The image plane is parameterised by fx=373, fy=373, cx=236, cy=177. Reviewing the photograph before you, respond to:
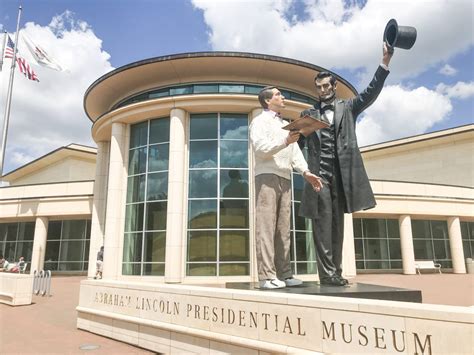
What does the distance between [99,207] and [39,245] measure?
5.80m

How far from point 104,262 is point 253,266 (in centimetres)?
759

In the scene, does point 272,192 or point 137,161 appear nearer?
point 272,192

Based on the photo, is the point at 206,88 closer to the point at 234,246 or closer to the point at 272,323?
the point at 234,246

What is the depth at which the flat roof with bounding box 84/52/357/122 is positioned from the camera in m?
18.0

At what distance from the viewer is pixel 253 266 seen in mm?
16781

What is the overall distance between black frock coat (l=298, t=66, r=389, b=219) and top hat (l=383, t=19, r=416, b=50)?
373 millimetres

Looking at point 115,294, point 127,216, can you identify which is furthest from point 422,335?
point 127,216

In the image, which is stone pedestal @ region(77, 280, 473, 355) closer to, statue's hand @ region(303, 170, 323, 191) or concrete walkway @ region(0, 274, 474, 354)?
concrete walkway @ region(0, 274, 474, 354)

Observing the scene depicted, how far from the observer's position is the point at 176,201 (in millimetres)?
17234

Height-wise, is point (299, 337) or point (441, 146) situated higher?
point (441, 146)

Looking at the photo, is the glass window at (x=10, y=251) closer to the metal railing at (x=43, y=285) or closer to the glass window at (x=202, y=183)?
the metal railing at (x=43, y=285)

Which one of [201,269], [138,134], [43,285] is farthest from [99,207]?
[201,269]

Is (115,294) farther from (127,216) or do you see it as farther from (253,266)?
(127,216)

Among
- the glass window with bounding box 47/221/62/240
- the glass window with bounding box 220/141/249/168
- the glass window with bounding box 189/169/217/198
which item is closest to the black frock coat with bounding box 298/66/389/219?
the glass window with bounding box 189/169/217/198
